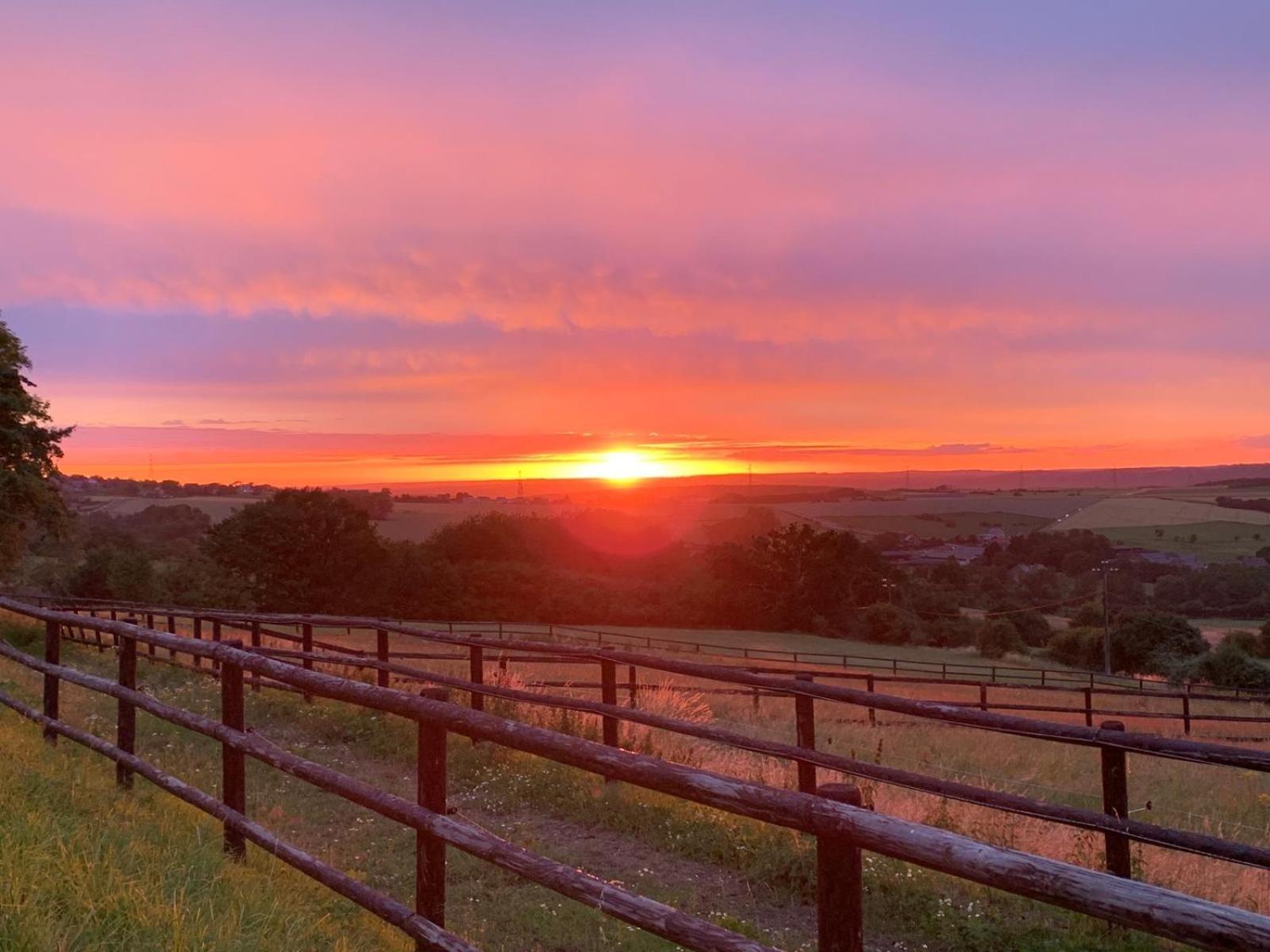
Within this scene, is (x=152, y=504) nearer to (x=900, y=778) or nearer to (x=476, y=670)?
(x=476, y=670)

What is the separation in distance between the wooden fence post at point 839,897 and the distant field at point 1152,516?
Answer: 140954 mm

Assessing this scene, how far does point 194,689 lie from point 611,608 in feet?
198

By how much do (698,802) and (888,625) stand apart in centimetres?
7448

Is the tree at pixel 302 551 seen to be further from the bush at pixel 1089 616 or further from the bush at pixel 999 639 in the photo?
the bush at pixel 1089 616

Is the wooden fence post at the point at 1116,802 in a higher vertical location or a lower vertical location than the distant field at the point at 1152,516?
higher

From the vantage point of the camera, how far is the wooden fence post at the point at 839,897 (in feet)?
9.10

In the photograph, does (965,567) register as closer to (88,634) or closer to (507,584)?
(507,584)

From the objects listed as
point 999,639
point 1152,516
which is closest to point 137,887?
point 999,639

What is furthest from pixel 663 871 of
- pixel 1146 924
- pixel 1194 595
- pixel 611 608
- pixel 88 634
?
pixel 1194 595

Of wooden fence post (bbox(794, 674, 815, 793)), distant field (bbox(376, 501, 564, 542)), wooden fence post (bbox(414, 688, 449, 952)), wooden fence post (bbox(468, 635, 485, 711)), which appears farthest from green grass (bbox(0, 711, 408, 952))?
distant field (bbox(376, 501, 564, 542))

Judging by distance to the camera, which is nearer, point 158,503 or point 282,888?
point 282,888

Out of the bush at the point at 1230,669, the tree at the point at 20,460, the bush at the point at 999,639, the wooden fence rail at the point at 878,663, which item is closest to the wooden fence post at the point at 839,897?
the tree at the point at 20,460

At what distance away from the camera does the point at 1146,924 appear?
1.98m

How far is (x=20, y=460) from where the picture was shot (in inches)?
1070
